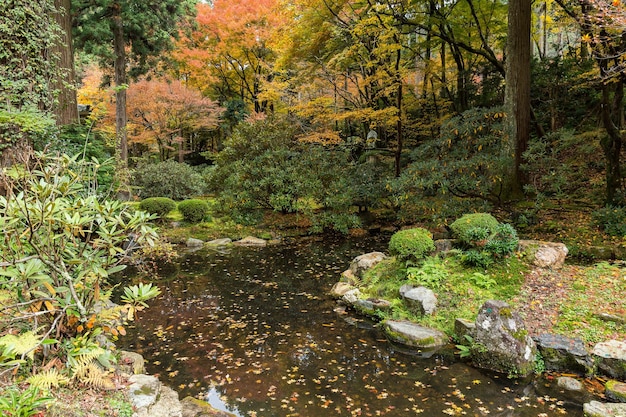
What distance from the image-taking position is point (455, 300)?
5383 mm

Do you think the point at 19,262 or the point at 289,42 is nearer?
the point at 19,262

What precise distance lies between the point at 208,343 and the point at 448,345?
3.12 meters

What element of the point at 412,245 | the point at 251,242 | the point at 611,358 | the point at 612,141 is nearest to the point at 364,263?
the point at 412,245

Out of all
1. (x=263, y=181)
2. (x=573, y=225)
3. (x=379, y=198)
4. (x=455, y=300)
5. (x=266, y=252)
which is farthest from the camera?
(x=379, y=198)

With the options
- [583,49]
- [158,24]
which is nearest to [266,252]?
[158,24]

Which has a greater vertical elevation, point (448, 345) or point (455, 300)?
point (455, 300)

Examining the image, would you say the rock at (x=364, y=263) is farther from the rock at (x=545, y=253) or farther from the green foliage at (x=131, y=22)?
the green foliage at (x=131, y=22)

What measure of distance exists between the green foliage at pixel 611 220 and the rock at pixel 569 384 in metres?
4.59

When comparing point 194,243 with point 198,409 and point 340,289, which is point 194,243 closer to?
point 340,289

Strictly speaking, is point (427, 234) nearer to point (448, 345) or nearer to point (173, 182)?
point (448, 345)

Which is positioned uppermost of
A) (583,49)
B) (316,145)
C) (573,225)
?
(583,49)

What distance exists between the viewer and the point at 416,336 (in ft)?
15.8

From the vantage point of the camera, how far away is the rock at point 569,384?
3.75 meters

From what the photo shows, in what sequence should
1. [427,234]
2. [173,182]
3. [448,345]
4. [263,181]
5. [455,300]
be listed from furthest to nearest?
[173,182] < [263,181] < [427,234] < [455,300] < [448,345]
